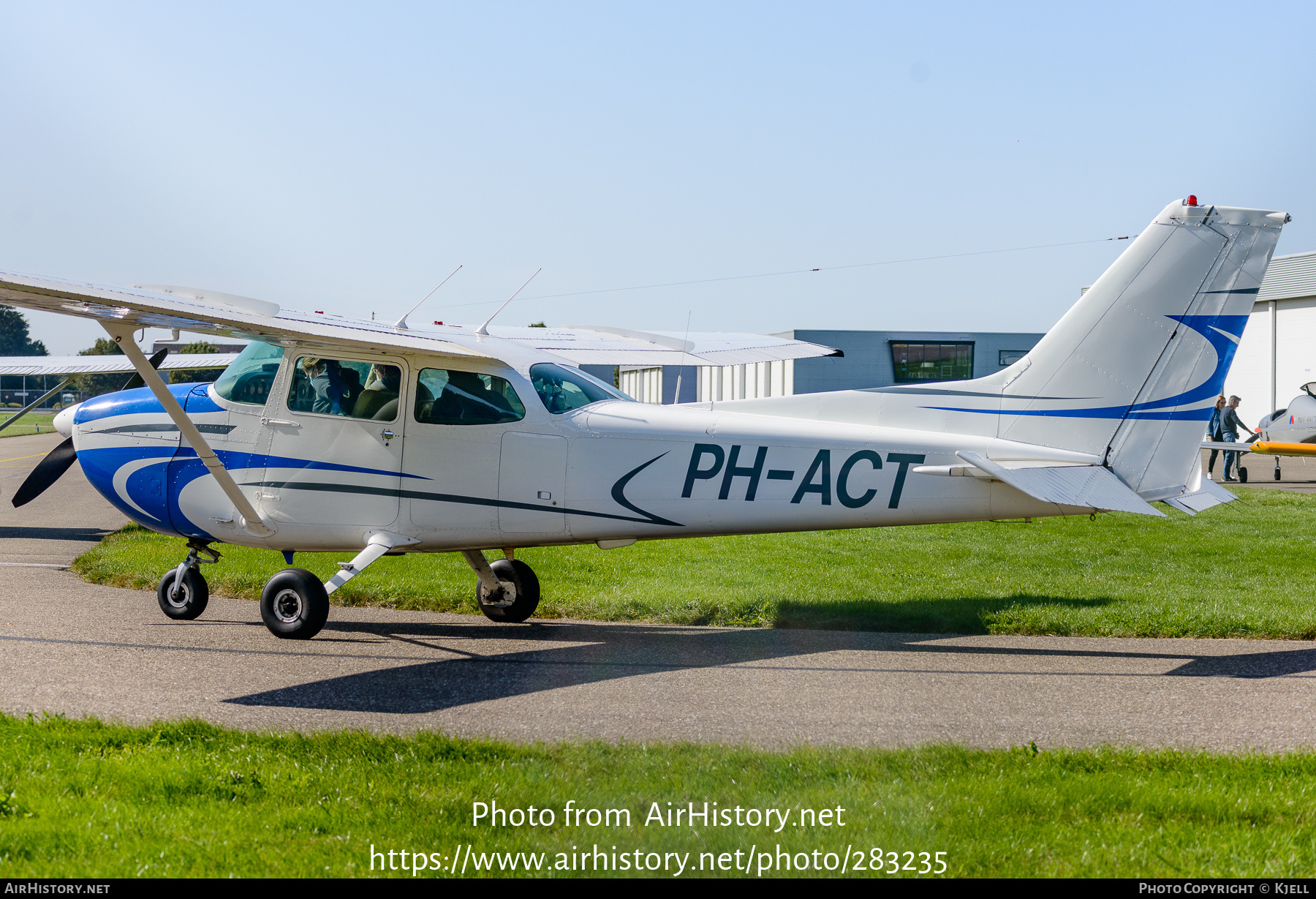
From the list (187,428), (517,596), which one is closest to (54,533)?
(187,428)

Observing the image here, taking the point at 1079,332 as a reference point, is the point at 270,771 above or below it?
below

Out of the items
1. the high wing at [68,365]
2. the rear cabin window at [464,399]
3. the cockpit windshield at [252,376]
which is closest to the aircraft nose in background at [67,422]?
the cockpit windshield at [252,376]

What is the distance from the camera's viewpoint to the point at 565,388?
784 cm

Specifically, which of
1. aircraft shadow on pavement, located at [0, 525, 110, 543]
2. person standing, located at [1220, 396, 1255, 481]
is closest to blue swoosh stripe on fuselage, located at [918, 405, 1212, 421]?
aircraft shadow on pavement, located at [0, 525, 110, 543]

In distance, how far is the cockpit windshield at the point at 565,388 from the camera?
7.73 m

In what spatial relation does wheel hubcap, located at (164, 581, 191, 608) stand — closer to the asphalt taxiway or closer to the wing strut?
the asphalt taxiway

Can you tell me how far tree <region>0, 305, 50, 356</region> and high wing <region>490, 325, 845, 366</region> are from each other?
297 ft

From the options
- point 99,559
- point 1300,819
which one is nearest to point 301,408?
point 99,559

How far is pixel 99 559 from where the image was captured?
11164mm

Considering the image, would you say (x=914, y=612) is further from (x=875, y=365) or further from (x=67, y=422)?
(x=875, y=365)

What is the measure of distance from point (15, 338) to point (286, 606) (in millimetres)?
109645

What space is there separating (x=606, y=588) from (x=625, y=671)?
301 centimetres

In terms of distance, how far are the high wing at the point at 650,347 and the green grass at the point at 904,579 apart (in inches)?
83.5

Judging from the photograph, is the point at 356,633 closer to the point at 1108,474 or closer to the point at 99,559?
the point at 99,559
